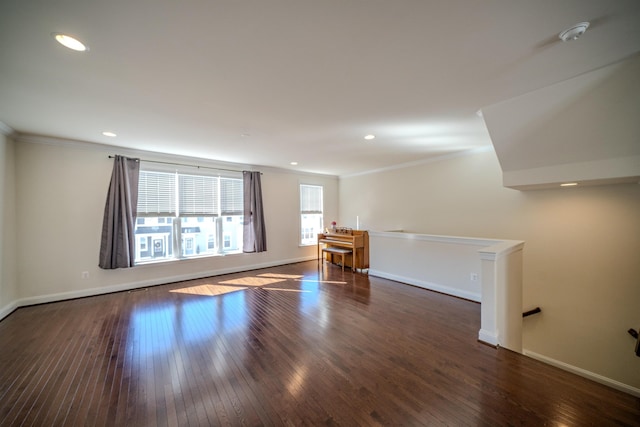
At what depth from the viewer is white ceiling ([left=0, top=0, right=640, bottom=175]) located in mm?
1407

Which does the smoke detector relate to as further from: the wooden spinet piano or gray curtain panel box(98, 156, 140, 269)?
gray curtain panel box(98, 156, 140, 269)

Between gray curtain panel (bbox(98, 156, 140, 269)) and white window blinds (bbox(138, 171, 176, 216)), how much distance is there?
18 cm

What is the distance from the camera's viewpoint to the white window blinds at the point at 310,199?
691 cm

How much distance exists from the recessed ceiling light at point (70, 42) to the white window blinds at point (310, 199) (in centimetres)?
529

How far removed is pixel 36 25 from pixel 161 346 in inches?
111

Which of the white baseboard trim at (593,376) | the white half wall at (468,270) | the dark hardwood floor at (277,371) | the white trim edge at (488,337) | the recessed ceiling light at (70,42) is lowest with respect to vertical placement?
the white baseboard trim at (593,376)

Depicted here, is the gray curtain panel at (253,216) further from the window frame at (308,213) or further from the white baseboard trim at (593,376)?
the white baseboard trim at (593,376)

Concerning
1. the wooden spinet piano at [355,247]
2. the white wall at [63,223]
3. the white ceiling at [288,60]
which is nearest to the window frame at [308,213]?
the wooden spinet piano at [355,247]

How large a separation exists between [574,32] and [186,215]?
576cm

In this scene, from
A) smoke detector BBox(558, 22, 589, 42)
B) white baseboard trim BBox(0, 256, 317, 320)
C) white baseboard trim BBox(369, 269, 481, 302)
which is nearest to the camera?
smoke detector BBox(558, 22, 589, 42)

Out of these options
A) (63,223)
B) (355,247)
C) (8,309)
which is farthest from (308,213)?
(8,309)

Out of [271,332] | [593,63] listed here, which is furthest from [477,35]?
[271,332]

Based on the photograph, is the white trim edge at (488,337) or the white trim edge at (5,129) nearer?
the white trim edge at (488,337)

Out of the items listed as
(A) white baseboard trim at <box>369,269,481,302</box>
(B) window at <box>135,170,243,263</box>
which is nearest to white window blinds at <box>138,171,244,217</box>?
(B) window at <box>135,170,243,263</box>
